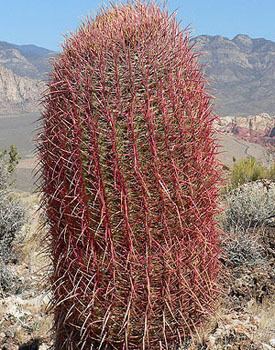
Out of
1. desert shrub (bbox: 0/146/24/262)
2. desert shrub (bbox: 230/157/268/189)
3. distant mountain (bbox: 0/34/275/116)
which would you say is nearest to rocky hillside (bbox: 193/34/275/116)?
distant mountain (bbox: 0/34/275/116)

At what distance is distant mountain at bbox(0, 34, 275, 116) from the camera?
85.6 metres

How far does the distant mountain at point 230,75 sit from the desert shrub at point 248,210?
39.3 metres

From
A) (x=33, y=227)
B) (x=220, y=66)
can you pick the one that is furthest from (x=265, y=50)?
(x=33, y=227)

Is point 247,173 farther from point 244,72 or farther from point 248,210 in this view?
point 244,72

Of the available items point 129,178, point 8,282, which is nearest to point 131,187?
point 129,178

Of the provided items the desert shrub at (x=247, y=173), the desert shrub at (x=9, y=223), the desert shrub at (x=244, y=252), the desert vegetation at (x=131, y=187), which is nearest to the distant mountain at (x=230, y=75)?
the desert shrub at (x=247, y=173)

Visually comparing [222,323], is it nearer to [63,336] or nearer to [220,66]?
[63,336]

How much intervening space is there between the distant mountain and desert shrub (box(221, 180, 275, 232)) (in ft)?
129

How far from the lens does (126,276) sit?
3604 millimetres

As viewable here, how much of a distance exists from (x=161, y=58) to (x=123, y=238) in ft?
3.82

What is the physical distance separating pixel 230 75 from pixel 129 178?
388ft

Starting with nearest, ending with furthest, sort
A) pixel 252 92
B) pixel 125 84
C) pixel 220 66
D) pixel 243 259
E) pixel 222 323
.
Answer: pixel 125 84 → pixel 222 323 → pixel 243 259 → pixel 252 92 → pixel 220 66

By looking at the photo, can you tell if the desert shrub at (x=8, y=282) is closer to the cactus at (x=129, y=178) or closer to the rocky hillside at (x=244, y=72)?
the cactus at (x=129, y=178)

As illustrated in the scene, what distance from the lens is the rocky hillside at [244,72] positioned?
284 feet
